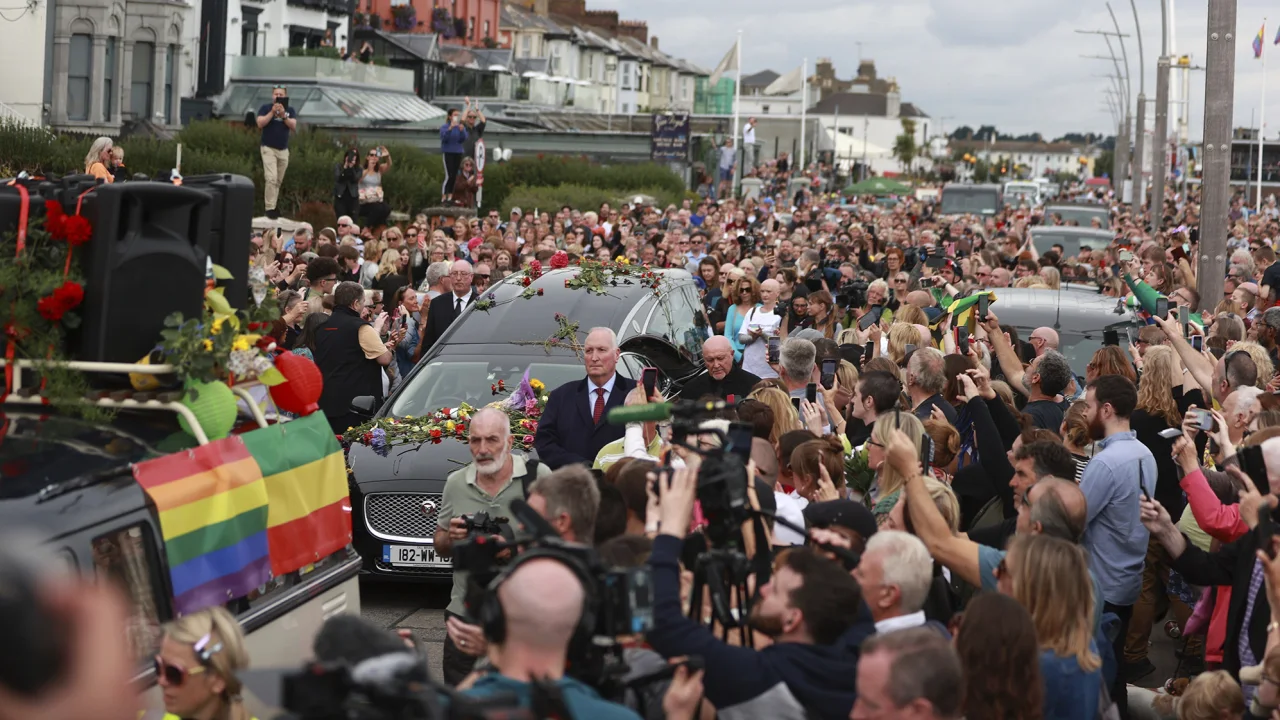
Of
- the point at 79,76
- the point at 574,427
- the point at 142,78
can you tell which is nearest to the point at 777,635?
the point at 574,427

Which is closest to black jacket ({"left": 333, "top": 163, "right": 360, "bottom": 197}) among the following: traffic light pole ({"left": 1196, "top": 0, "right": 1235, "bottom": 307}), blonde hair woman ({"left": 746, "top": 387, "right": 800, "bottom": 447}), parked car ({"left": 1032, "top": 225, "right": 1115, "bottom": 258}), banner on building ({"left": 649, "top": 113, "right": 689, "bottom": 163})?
parked car ({"left": 1032, "top": 225, "right": 1115, "bottom": 258})

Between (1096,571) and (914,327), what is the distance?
4.05 metres

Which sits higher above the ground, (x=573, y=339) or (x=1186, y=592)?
(x=573, y=339)

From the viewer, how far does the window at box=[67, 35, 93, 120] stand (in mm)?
38500

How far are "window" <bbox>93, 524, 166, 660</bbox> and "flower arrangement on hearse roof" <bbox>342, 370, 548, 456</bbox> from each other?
15.4 feet

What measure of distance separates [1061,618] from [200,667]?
8.58 ft

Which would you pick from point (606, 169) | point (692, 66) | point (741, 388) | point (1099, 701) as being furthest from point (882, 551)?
point (692, 66)

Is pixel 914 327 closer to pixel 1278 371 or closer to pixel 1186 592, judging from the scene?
pixel 1278 371

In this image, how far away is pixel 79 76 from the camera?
38.7m

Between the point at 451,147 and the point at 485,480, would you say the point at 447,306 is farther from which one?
the point at 451,147

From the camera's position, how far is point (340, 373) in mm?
11664

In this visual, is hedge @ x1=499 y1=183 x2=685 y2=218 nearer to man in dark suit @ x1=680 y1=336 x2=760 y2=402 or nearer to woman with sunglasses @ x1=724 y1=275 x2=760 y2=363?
woman with sunglasses @ x1=724 y1=275 x2=760 y2=363

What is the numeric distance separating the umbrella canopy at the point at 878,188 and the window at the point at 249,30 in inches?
1036

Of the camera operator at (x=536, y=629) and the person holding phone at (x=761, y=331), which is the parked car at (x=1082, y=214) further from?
the camera operator at (x=536, y=629)
